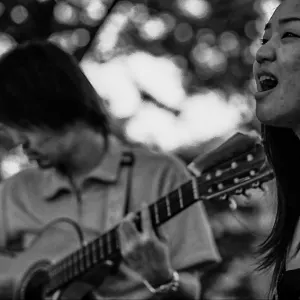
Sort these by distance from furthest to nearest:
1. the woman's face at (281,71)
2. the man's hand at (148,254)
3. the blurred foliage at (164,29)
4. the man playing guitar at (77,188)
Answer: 1. the blurred foliage at (164,29)
2. the man playing guitar at (77,188)
3. the man's hand at (148,254)
4. the woman's face at (281,71)

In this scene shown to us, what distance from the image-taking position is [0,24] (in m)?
2.57

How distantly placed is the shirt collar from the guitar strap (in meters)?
0.02

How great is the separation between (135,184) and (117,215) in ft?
0.27

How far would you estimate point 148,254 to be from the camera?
155 cm

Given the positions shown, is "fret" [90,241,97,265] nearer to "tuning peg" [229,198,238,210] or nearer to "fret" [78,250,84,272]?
"fret" [78,250,84,272]

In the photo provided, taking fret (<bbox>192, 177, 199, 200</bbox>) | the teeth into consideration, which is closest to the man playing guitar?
fret (<bbox>192, 177, 199, 200</bbox>)

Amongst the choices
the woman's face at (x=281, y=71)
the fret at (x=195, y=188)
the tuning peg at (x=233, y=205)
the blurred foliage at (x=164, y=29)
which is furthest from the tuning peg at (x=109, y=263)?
the blurred foliage at (x=164, y=29)

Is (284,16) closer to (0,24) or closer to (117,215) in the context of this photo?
(117,215)

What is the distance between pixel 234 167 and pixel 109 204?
1.67 ft

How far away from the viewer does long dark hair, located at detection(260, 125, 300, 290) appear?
1.00 m

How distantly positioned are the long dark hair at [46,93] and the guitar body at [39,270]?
27 cm

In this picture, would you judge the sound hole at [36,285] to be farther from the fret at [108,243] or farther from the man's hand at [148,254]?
the man's hand at [148,254]

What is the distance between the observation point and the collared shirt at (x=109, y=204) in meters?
1.66

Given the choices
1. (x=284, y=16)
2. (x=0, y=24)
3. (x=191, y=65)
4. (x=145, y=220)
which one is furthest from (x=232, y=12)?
(x=284, y=16)
